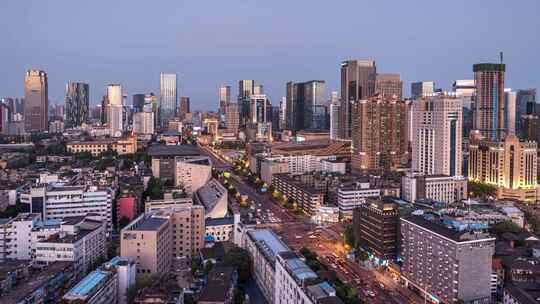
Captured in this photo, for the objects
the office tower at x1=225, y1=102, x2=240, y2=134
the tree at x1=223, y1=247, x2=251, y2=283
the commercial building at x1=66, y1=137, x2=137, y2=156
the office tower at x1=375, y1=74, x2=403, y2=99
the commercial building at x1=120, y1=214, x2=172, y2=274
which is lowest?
the tree at x1=223, y1=247, x2=251, y2=283

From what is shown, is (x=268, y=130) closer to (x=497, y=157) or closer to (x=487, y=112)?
(x=487, y=112)

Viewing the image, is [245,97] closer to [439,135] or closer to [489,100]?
[489,100]

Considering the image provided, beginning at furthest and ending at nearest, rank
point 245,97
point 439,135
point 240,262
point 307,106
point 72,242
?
point 245,97
point 307,106
point 439,135
point 240,262
point 72,242

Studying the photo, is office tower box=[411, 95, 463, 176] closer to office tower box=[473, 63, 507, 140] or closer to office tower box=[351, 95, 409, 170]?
office tower box=[351, 95, 409, 170]

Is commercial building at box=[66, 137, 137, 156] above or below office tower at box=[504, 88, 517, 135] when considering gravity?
below

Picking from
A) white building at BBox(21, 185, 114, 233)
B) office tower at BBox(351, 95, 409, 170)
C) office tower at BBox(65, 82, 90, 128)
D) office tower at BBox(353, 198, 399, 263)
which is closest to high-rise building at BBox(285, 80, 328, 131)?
office tower at BBox(65, 82, 90, 128)

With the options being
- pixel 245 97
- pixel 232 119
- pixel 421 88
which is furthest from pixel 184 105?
pixel 421 88
